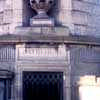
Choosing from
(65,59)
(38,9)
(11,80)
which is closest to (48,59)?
(65,59)

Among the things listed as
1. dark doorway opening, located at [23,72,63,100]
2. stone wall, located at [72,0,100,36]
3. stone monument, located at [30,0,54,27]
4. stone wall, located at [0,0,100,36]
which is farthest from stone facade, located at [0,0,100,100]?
stone wall, located at [72,0,100,36]

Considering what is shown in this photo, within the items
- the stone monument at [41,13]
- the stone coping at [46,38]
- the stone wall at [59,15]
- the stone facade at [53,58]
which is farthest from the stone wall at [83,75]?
the stone monument at [41,13]

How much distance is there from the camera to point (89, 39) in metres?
9.09

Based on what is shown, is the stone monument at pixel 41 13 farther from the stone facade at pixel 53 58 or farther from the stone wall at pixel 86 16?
the stone wall at pixel 86 16

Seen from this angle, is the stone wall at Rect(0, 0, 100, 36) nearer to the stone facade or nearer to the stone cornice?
the stone facade

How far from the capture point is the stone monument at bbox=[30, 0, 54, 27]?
31.2 ft

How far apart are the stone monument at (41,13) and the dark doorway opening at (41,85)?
1628mm

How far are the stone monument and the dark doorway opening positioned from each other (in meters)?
1.63

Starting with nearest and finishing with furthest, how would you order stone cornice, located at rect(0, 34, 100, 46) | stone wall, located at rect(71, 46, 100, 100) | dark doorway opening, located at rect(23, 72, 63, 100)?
stone cornice, located at rect(0, 34, 100, 46)
dark doorway opening, located at rect(23, 72, 63, 100)
stone wall, located at rect(71, 46, 100, 100)

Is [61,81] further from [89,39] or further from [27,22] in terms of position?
[27,22]

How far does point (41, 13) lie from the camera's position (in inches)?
383

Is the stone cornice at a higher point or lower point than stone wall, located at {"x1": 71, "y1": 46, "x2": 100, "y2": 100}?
higher

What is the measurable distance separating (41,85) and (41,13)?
93.6 inches

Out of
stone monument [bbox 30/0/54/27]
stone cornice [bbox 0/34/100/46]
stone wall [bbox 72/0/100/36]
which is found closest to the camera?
stone cornice [bbox 0/34/100/46]
